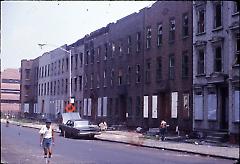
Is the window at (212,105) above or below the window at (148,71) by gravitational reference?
below

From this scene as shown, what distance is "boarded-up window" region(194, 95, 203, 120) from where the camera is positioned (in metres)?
4.60

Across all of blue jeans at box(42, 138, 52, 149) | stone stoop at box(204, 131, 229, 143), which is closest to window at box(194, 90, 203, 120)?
stone stoop at box(204, 131, 229, 143)

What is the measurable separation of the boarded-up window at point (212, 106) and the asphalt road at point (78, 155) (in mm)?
6249

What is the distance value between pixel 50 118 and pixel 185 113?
802 cm

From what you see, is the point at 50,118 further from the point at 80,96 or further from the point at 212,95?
the point at 212,95

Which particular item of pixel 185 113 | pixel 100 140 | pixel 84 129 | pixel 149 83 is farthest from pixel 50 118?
pixel 100 140

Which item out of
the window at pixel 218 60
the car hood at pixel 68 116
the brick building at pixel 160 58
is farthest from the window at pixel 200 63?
the car hood at pixel 68 116

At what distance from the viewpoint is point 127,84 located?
13773 mm

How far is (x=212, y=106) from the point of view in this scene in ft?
13.6

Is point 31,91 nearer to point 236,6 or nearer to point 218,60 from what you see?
point 218,60

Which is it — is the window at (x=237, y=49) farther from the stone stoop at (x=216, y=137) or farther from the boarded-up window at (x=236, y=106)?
the stone stoop at (x=216, y=137)

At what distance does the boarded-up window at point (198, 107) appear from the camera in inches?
181

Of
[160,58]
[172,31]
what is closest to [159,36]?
[172,31]

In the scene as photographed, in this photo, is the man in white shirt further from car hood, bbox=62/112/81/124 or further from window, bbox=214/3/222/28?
window, bbox=214/3/222/28
